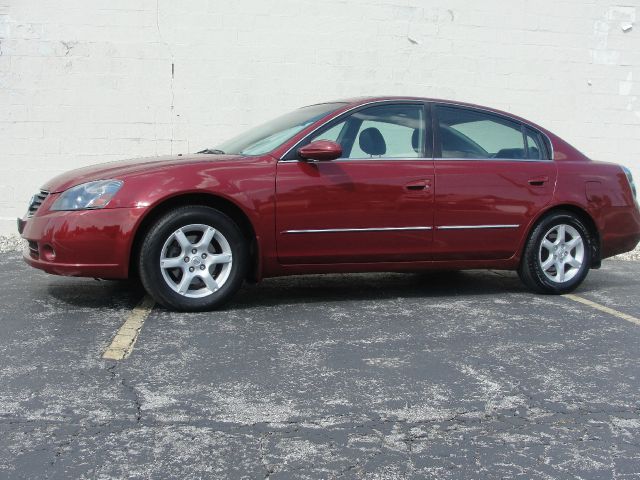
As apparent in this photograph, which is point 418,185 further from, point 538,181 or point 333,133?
point 538,181

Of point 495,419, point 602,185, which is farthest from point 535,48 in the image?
point 495,419

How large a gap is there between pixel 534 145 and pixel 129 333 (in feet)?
11.6

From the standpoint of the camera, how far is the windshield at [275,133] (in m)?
5.94

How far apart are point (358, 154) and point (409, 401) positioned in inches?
99.7

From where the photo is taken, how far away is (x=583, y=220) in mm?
6570

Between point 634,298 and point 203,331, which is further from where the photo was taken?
point 634,298

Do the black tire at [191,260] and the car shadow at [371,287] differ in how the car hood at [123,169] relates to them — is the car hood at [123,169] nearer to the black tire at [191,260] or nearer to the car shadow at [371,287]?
the black tire at [191,260]

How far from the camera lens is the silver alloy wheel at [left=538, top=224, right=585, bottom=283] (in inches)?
253

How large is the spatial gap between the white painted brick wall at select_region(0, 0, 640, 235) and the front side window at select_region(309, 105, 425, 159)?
11.4 ft

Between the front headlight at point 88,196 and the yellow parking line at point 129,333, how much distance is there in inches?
29.6

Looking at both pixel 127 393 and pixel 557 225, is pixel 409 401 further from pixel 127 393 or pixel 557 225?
pixel 557 225

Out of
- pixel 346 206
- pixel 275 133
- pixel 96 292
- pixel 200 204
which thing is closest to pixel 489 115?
pixel 346 206

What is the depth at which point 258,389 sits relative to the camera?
12.9 ft

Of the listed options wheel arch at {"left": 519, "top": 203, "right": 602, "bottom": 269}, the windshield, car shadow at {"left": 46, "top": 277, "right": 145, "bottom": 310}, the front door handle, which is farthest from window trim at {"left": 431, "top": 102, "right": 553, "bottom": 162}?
car shadow at {"left": 46, "top": 277, "right": 145, "bottom": 310}
